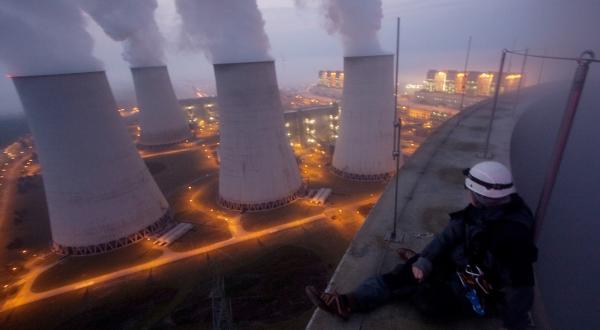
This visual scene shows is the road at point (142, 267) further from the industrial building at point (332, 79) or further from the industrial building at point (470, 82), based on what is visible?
the industrial building at point (332, 79)

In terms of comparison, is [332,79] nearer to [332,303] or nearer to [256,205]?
[256,205]

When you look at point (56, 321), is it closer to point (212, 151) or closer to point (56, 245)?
point (56, 245)

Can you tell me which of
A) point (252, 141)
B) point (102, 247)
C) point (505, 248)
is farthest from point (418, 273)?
point (102, 247)

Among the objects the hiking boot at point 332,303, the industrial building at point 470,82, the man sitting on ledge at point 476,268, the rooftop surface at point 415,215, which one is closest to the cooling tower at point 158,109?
the rooftop surface at point 415,215

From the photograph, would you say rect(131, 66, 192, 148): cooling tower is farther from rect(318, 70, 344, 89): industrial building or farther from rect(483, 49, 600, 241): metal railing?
rect(318, 70, 344, 89): industrial building

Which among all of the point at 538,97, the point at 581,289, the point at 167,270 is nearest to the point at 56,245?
the point at 167,270

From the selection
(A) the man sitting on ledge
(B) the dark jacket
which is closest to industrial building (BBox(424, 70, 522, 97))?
(A) the man sitting on ledge
